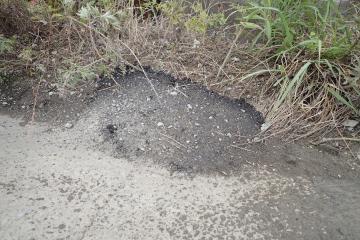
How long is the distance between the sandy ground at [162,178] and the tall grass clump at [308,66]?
→ 0.21 meters

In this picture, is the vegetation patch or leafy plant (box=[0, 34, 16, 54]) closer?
the vegetation patch

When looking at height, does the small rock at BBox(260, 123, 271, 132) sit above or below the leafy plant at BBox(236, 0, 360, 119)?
below

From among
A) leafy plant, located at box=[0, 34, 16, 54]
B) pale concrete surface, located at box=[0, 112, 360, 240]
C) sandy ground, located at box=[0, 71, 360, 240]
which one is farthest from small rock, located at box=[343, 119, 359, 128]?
leafy plant, located at box=[0, 34, 16, 54]

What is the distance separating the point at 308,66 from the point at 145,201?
1182 mm

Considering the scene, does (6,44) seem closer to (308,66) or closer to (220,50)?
(220,50)

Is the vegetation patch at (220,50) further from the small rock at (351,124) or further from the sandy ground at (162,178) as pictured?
the sandy ground at (162,178)

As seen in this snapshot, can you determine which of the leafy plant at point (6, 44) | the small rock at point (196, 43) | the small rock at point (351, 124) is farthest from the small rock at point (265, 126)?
the leafy plant at point (6, 44)

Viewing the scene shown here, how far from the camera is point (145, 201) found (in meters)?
1.64

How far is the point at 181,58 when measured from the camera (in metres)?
2.32

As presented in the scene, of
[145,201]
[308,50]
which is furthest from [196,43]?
[145,201]

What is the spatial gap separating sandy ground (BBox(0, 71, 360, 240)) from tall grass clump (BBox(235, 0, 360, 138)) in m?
0.21

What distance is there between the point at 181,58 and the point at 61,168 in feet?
3.29

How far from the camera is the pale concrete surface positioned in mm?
1524

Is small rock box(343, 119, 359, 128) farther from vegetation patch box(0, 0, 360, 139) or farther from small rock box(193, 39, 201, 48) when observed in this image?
small rock box(193, 39, 201, 48)
